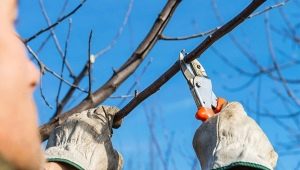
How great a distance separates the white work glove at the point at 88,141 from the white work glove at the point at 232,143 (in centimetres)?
25

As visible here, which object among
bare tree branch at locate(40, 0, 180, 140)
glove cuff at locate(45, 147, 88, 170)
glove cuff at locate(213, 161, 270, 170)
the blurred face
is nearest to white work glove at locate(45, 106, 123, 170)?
glove cuff at locate(45, 147, 88, 170)

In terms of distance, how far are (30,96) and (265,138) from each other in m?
0.99

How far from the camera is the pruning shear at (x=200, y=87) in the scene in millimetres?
1315

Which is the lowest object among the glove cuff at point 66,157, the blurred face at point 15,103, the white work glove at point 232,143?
the blurred face at point 15,103

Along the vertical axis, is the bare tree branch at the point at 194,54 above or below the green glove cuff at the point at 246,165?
above

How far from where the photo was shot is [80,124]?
1.40 meters

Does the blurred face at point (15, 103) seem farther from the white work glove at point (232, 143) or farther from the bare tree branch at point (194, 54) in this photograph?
the bare tree branch at point (194, 54)

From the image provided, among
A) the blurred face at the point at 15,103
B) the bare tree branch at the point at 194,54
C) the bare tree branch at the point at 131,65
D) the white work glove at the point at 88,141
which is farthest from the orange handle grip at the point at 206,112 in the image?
the blurred face at the point at 15,103

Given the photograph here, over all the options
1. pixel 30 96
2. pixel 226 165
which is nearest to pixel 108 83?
pixel 226 165

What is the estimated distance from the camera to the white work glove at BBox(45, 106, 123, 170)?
131 centimetres

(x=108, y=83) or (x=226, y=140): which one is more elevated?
(x=108, y=83)

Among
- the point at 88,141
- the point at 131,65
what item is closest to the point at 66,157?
the point at 88,141

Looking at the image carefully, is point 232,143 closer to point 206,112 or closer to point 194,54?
point 206,112

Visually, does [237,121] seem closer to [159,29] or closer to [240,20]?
[240,20]
